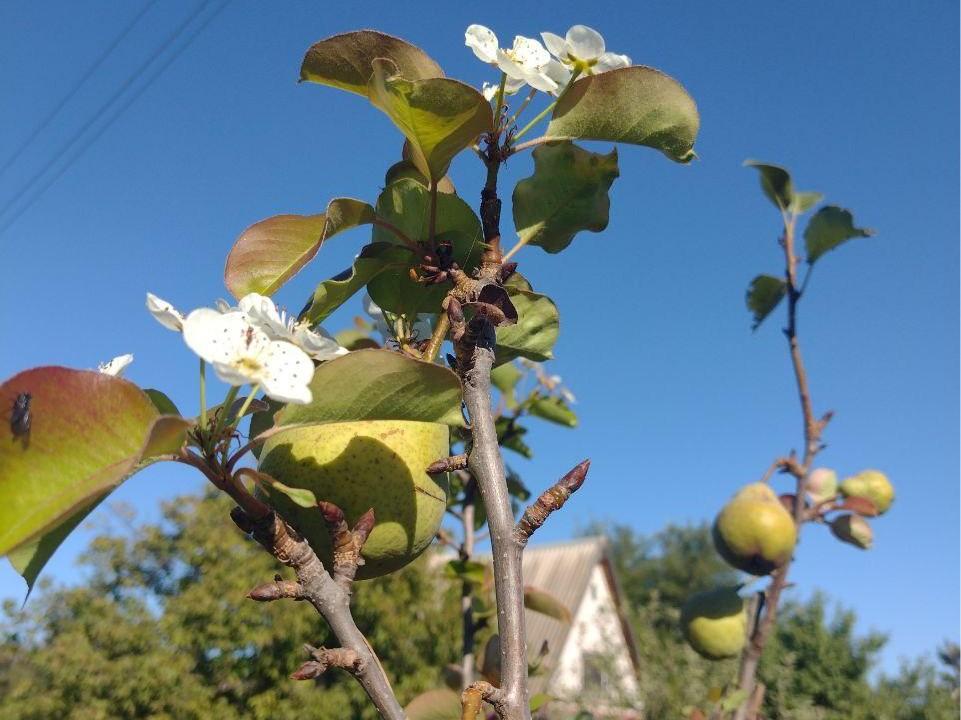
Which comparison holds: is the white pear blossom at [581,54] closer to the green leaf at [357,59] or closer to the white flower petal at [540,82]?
the white flower petal at [540,82]

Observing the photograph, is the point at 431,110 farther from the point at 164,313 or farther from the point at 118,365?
the point at 118,365

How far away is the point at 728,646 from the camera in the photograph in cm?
292

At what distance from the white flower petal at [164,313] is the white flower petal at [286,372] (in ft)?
0.49

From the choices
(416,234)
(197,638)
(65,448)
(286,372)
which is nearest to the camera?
(65,448)

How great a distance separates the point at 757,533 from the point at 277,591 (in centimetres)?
229

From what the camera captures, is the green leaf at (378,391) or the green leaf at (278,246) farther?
the green leaf at (278,246)

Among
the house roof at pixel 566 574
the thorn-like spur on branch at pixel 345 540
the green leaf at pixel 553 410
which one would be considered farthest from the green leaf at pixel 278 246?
the house roof at pixel 566 574

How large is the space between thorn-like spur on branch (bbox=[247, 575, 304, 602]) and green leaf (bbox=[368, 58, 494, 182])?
0.65 m

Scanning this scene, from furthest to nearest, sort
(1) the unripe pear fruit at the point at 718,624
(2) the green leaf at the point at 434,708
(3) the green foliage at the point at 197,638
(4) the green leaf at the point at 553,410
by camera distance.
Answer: (3) the green foliage at the point at 197,638, (4) the green leaf at the point at 553,410, (1) the unripe pear fruit at the point at 718,624, (2) the green leaf at the point at 434,708

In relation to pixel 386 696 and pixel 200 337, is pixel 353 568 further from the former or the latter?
pixel 200 337

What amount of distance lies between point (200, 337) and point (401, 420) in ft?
0.96

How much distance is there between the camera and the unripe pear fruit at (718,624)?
9.53ft

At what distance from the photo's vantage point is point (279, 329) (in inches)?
38.7

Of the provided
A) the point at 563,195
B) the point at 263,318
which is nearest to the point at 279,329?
the point at 263,318
